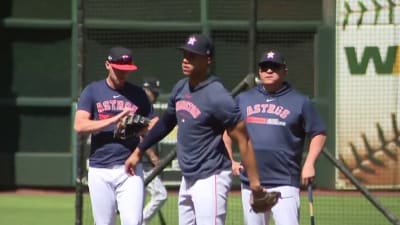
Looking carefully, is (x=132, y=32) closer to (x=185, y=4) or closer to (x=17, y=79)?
(x=185, y=4)

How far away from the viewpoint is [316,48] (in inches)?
579

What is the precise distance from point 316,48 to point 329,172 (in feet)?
6.32

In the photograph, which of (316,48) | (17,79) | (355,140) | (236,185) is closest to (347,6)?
(316,48)

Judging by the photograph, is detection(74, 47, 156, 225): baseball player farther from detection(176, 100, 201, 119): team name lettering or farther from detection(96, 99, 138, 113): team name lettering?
detection(176, 100, 201, 119): team name lettering

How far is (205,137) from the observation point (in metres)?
7.54

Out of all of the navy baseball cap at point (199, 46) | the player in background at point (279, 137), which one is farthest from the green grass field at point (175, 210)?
the navy baseball cap at point (199, 46)

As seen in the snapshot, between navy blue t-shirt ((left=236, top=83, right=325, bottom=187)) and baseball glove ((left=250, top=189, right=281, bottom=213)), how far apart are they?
1.23 ft

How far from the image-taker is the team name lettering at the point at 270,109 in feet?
26.3

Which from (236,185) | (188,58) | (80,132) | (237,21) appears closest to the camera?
(188,58)

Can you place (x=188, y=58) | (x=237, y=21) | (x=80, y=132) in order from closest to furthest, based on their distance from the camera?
(x=188, y=58) < (x=80, y=132) < (x=237, y=21)

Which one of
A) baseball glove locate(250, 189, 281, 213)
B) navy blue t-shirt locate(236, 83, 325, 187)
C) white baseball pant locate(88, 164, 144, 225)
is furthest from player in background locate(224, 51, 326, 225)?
white baseball pant locate(88, 164, 144, 225)

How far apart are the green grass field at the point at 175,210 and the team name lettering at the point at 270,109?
3.61m

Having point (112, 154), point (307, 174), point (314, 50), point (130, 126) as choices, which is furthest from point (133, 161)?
point (314, 50)

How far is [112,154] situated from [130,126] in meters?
0.37
